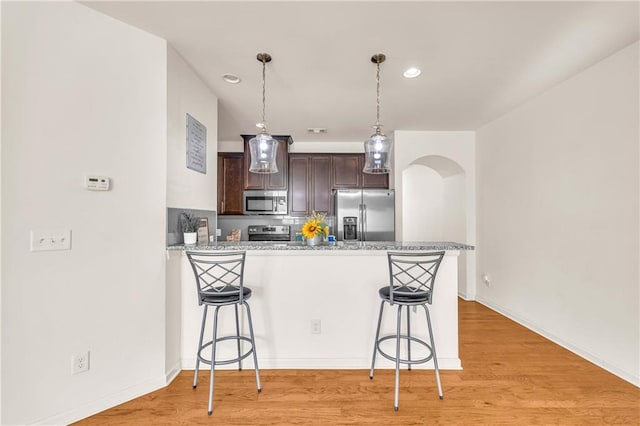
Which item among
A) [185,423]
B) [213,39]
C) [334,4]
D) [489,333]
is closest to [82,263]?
[185,423]

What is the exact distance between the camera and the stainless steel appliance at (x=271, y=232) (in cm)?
483

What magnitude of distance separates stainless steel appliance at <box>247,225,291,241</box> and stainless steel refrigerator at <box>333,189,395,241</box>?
113cm

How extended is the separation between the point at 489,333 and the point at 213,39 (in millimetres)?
3759

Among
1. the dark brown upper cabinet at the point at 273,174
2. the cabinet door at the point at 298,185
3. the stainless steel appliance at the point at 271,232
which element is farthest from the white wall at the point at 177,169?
the stainless steel appliance at the point at 271,232

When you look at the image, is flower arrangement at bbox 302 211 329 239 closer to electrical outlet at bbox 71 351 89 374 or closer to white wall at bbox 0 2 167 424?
white wall at bbox 0 2 167 424

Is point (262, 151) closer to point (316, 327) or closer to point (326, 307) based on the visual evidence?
point (326, 307)

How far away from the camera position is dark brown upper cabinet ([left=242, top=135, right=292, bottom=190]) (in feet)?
14.7

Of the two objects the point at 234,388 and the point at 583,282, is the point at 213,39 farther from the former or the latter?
the point at 583,282

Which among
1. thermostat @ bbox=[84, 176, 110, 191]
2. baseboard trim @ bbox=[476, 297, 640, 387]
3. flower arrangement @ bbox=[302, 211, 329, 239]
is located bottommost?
baseboard trim @ bbox=[476, 297, 640, 387]

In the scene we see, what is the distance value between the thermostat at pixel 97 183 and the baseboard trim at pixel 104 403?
1.34 meters

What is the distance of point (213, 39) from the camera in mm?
2043

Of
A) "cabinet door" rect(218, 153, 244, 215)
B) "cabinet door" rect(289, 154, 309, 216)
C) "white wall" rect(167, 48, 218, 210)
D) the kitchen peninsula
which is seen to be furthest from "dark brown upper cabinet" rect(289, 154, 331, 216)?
the kitchen peninsula

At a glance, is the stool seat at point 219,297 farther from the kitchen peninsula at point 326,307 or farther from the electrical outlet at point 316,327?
the electrical outlet at point 316,327

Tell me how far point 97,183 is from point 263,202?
2812 millimetres
